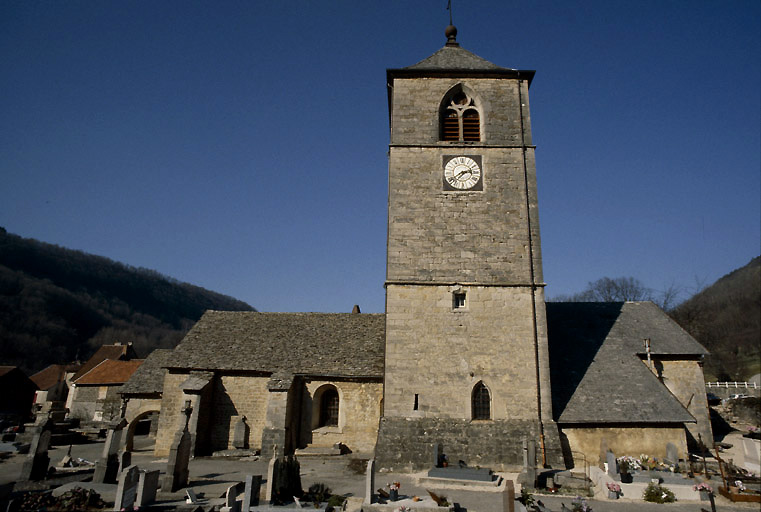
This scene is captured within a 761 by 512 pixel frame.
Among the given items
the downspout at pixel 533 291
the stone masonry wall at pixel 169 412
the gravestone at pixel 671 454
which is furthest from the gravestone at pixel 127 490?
the gravestone at pixel 671 454

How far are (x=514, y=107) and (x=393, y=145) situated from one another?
5131 millimetres

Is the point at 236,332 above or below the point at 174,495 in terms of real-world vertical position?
above

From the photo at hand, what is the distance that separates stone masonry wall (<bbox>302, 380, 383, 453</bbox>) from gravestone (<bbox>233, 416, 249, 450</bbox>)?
8.31ft

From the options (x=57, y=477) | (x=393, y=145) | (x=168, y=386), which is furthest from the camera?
(x=168, y=386)

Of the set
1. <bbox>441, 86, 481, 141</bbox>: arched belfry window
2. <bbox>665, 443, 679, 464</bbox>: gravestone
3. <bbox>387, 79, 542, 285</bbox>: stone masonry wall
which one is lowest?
<bbox>665, 443, 679, 464</bbox>: gravestone

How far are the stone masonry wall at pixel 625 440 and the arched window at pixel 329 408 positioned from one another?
950 cm

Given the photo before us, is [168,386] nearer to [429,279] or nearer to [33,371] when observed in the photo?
[429,279]

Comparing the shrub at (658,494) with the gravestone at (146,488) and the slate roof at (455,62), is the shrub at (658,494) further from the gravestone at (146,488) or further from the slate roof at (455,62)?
the slate roof at (455,62)

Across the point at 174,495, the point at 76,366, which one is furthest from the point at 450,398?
the point at 76,366

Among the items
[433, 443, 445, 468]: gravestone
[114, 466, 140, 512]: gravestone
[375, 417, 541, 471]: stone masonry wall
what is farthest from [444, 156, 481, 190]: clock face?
[114, 466, 140, 512]: gravestone

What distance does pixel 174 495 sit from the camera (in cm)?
1262

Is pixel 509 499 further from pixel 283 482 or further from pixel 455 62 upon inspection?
pixel 455 62

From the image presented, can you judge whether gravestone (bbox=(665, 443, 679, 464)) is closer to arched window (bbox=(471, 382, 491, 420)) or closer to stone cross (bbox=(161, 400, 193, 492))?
arched window (bbox=(471, 382, 491, 420))

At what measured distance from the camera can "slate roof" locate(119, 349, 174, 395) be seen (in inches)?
871
